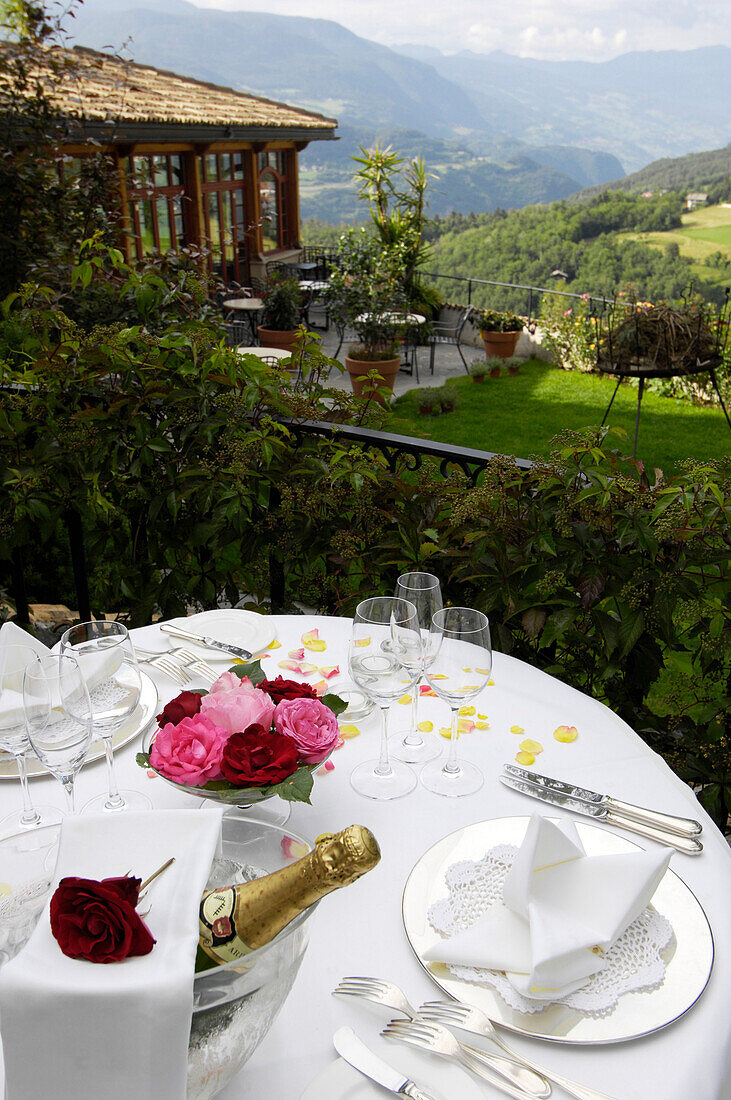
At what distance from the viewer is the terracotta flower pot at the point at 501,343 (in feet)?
39.9

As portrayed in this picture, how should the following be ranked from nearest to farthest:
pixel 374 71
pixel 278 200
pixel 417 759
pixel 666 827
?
pixel 666 827
pixel 417 759
pixel 278 200
pixel 374 71

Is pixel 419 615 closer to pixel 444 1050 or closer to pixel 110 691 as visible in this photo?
pixel 110 691

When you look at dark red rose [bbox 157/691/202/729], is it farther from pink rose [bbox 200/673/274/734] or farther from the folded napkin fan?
the folded napkin fan

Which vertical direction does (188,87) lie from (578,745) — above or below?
above

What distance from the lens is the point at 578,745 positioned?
1215 millimetres

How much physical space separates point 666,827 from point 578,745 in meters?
0.21

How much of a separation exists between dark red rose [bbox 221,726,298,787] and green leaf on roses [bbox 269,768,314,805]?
0.06 ft

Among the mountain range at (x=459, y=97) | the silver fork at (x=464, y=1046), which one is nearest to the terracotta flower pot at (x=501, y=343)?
the silver fork at (x=464, y=1046)

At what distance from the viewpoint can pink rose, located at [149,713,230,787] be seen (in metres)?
0.91

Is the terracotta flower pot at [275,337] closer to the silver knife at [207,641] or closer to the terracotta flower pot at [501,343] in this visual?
the terracotta flower pot at [501,343]

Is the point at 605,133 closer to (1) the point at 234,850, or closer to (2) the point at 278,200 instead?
(2) the point at 278,200

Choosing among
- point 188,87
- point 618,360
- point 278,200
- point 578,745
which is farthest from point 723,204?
point 578,745

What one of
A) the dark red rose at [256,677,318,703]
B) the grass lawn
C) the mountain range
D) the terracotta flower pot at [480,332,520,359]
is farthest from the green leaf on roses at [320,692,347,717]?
the mountain range

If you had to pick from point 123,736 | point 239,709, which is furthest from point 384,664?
point 123,736
